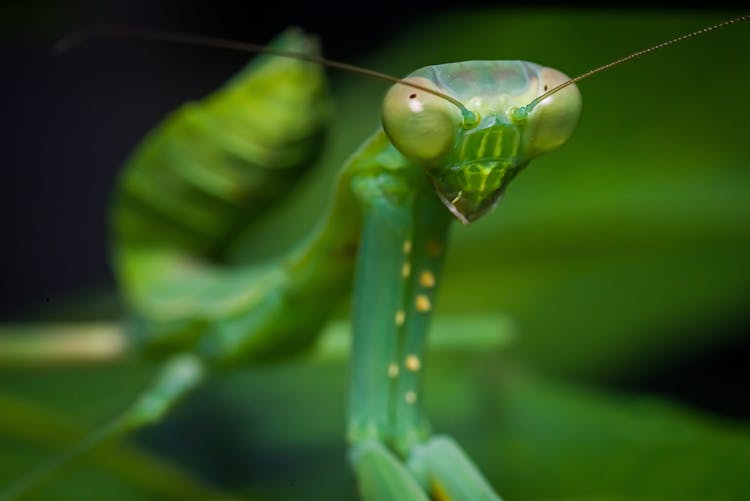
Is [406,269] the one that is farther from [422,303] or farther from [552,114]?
[552,114]

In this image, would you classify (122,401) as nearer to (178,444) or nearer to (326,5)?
(178,444)

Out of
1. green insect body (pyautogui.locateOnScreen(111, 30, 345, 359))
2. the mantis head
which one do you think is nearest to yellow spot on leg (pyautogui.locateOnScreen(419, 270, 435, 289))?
the mantis head

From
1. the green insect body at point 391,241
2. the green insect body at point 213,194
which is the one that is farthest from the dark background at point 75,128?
the green insect body at point 391,241

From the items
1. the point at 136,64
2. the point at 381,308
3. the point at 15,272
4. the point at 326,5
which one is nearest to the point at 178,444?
the point at 381,308

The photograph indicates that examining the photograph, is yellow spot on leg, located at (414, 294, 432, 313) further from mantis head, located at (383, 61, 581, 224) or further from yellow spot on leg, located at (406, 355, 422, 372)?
mantis head, located at (383, 61, 581, 224)

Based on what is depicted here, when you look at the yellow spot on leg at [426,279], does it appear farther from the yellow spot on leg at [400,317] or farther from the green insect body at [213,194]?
the green insect body at [213,194]

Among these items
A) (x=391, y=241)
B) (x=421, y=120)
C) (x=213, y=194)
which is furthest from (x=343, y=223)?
(x=213, y=194)
